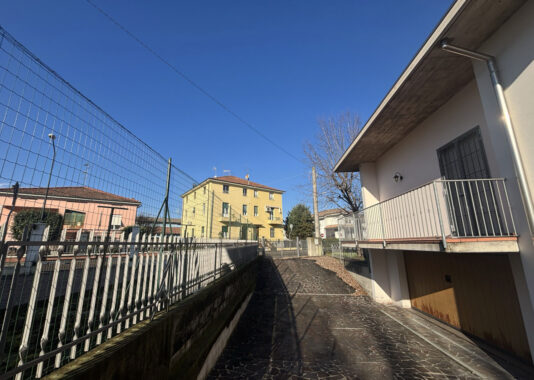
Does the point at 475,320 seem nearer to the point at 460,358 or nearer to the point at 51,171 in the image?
the point at 460,358

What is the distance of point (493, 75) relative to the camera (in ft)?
13.2

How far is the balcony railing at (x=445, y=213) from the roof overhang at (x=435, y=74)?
219 centimetres

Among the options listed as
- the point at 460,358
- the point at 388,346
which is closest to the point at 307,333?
the point at 388,346

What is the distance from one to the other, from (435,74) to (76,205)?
6.86 meters

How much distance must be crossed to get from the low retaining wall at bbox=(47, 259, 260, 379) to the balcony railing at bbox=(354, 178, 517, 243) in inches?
182

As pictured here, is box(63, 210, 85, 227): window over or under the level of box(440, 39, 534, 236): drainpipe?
under

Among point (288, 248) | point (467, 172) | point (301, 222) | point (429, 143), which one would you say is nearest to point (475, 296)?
point (467, 172)

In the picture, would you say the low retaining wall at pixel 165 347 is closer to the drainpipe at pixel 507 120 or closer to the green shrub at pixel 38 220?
the green shrub at pixel 38 220

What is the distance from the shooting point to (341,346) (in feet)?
17.6

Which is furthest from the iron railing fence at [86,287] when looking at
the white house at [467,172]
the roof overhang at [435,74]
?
the roof overhang at [435,74]

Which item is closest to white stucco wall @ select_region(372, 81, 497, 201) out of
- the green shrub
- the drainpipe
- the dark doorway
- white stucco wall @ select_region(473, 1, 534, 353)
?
the dark doorway

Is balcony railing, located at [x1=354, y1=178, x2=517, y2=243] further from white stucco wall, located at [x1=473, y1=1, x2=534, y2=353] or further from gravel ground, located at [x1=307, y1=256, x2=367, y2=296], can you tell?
gravel ground, located at [x1=307, y1=256, x2=367, y2=296]

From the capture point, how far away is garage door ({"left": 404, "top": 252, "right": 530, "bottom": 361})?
4.58 metres

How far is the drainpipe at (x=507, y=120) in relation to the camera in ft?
11.5
